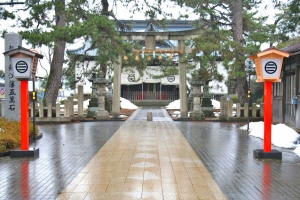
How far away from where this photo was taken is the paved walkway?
20.0 feet

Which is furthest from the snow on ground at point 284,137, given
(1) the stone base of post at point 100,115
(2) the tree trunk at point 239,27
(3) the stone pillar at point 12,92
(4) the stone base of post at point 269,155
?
(1) the stone base of post at point 100,115

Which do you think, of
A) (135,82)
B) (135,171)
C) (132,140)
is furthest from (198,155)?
(135,82)

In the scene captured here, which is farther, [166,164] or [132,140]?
[132,140]

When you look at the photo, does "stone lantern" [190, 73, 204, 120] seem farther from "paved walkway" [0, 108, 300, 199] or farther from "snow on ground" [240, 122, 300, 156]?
"paved walkway" [0, 108, 300, 199]

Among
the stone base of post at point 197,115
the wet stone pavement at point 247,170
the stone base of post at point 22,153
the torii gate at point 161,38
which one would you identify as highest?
the torii gate at point 161,38

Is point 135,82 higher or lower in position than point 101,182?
higher

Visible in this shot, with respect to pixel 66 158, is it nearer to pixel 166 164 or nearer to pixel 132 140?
pixel 166 164

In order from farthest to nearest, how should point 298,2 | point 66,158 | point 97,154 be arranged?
point 298,2
point 97,154
point 66,158

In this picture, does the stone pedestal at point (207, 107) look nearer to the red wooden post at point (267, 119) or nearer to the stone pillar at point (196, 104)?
the stone pillar at point (196, 104)

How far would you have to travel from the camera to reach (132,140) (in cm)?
1248

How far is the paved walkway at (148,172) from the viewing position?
6094 millimetres

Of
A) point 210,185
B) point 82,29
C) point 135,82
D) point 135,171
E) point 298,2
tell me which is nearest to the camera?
point 210,185

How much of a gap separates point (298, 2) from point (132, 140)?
28.3ft

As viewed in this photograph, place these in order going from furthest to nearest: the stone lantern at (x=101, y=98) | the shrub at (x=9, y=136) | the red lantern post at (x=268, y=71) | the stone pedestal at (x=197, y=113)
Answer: the stone pedestal at (x=197, y=113), the stone lantern at (x=101, y=98), the shrub at (x=9, y=136), the red lantern post at (x=268, y=71)
